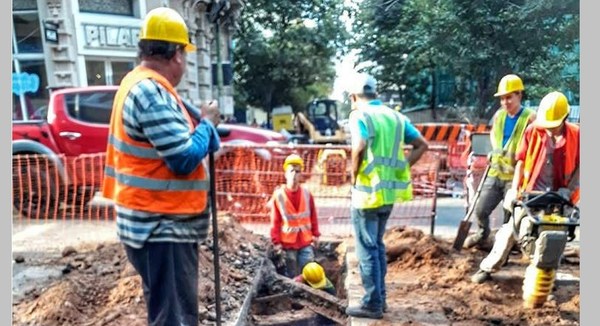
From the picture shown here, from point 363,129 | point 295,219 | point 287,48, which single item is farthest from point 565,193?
point 295,219

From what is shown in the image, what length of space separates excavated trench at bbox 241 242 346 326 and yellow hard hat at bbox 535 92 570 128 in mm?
1621

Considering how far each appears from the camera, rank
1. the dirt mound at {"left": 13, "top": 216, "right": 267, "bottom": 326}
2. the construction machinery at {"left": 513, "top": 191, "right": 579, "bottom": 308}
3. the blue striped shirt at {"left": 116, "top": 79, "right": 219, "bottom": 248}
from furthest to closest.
A: 1. the dirt mound at {"left": 13, "top": 216, "right": 267, "bottom": 326}
2. the construction machinery at {"left": 513, "top": 191, "right": 579, "bottom": 308}
3. the blue striped shirt at {"left": 116, "top": 79, "right": 219, "bottom": 248}

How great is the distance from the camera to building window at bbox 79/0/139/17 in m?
2.25

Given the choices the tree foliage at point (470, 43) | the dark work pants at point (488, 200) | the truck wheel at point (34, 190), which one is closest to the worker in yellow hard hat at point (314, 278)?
the dark work pants at point (488, 200)

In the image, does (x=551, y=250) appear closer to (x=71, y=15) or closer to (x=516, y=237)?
(x=516, y=237)

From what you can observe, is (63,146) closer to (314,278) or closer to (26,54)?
(26,54)

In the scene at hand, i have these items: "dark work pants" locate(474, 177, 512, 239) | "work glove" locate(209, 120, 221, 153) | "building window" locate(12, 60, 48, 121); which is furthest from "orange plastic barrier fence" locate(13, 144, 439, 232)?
"work glove" locate(209, 120, 221, 153)

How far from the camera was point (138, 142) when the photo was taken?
174 cm

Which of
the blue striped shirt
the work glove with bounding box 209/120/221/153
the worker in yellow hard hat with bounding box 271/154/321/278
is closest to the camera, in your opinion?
the blue striped shirt

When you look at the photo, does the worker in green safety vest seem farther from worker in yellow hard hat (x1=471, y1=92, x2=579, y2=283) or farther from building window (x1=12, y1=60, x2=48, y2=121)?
building window (x1=12, y1=60, x2=48, y2=121)

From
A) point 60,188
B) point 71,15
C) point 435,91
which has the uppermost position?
point 71,15

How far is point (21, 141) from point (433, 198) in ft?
10.0

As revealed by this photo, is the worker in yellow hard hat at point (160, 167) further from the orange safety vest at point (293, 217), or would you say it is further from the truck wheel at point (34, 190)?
the orange safety vest at point (293, 217)

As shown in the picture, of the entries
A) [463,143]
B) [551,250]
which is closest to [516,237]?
[551,250]
